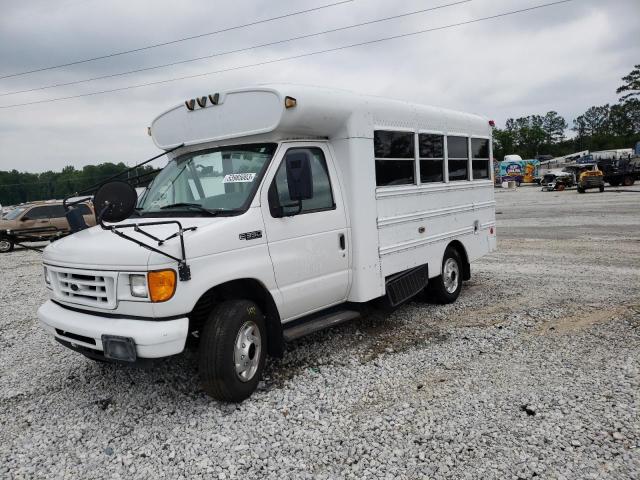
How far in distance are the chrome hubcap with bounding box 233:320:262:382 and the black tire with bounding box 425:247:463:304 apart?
3460 mm

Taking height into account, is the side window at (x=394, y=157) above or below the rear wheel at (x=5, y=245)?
above

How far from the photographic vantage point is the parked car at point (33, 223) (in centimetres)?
1813

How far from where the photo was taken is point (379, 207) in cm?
557

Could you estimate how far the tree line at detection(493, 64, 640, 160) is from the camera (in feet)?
259

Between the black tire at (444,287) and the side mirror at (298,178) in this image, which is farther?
the black tire at (444,287)

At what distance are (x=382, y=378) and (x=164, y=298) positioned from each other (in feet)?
7.12

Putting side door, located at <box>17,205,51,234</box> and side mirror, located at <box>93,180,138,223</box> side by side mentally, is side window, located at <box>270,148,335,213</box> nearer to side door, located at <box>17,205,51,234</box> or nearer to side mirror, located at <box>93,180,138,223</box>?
side mirror, located at <box>93,180,138,223</box>

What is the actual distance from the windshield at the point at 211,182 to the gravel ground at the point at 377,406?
1.63 metres

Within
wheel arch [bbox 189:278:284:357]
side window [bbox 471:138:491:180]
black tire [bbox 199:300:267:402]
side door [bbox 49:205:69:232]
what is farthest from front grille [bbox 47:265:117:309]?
side door [bbox 49:205:69:232]

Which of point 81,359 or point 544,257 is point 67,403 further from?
point 544,257

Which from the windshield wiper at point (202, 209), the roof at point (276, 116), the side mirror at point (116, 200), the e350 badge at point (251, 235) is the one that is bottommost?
the e350 badge at point (251, 235)

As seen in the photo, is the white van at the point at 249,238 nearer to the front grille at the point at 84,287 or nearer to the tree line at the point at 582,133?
the front grille at the point at 84,287

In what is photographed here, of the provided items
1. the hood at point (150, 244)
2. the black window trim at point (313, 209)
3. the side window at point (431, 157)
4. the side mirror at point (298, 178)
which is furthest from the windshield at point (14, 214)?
the side mirror at point (298, 178)

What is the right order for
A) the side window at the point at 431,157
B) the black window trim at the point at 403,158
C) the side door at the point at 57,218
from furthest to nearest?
1. the side door at the point at 57,218
2. the side window at the point at 431,157
3. the black window trim at the point at 403,158
